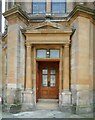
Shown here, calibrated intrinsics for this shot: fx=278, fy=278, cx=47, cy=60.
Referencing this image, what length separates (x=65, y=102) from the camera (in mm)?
15477

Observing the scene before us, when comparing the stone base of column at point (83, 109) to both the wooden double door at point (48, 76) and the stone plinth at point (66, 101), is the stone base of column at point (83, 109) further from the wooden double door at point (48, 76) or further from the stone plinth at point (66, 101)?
the wooden double door at point (48, 76)

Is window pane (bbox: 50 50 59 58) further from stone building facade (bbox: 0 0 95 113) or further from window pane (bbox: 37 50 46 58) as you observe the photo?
window pane (bbox: 37 50 46 58)

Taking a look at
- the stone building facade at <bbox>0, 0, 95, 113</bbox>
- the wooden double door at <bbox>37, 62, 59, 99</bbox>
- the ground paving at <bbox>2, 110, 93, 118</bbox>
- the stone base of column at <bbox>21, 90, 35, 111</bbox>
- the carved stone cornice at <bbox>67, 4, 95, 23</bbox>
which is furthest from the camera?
the wooden double door at <bbox>37, 62, 59, 99</bbox>

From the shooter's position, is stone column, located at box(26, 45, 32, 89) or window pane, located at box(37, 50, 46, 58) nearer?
stone column, located at box(26, 45, 32, 89)

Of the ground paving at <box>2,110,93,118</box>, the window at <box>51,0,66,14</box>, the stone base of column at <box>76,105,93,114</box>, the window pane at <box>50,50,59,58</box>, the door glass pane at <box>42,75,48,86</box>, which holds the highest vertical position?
the window at <box>51,0,66,14</box>

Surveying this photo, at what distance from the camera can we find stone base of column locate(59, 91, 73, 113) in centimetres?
1530

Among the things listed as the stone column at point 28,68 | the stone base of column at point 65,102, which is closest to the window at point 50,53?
the stone column at point 28,68

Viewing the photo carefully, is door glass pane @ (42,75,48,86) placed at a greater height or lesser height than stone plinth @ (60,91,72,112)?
greater

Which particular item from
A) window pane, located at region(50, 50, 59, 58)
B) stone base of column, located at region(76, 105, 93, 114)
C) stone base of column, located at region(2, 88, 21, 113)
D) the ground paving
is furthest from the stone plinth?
stone base of column, located at region(2, 88, 21, 113)

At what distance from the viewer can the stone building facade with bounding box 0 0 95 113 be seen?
14.9 m

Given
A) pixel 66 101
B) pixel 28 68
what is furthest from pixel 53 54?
pixel 66 101

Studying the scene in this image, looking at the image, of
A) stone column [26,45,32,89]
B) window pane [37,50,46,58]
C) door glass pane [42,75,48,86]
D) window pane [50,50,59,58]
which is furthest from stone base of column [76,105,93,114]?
window pane [37,50,46,58]

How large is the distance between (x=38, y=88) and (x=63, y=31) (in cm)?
408

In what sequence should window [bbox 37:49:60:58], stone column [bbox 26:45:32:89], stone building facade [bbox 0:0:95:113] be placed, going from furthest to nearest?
window [bbox 37:49:60:58] → stone column [bbox 26:45:32:89] → stone building facade [bbox 0:0:95:113]
